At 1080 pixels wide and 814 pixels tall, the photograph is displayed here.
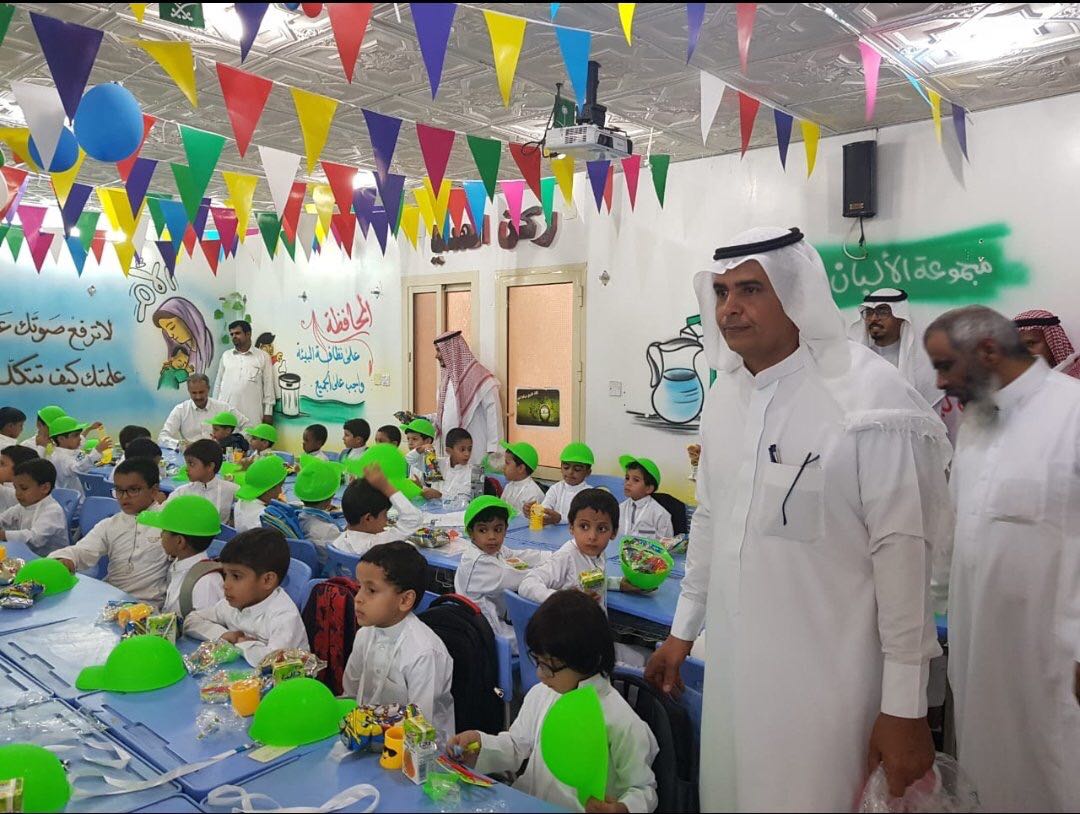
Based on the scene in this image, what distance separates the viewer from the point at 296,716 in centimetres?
193

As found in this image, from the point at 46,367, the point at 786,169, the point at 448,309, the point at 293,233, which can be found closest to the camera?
the point at 786,169

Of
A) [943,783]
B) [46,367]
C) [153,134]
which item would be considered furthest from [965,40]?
[46,367]

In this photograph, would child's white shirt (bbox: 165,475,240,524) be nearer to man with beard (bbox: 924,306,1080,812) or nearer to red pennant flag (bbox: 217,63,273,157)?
red pennant flag (bbox: 217,63,273,157)

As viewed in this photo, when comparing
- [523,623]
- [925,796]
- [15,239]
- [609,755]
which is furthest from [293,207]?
[925,796]

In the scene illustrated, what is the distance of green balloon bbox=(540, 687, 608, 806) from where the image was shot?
162 cm

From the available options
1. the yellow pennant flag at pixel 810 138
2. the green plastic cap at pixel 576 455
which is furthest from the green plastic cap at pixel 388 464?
the yellow pennant flag at pixel 810 138

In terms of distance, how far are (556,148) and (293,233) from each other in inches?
151

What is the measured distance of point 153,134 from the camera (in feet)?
19.4

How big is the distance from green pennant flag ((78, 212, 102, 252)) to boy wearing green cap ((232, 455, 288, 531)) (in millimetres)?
5204

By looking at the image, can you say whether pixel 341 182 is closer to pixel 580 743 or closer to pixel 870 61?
pixel 870 61

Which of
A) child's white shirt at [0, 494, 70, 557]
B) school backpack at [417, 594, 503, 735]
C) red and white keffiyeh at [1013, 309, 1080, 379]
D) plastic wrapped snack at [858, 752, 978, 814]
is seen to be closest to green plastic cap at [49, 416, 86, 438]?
child's white shirt at [0, 494, 70, 557]

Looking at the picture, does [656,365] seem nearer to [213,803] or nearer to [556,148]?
[556,148]

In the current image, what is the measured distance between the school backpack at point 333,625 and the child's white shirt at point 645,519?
7.24ft

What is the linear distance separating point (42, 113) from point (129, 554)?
7.96ft
